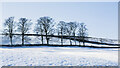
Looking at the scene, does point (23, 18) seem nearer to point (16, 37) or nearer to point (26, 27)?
point (26, 27)

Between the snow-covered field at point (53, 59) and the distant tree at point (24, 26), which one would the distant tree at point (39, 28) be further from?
the snow-covered field at point (53, 59)

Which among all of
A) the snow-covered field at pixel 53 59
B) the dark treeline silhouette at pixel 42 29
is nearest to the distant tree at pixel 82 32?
the dark treeline silhouette at pixel 42 29

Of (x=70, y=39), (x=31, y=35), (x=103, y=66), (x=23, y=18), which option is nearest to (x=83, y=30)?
(x=70, y=39)

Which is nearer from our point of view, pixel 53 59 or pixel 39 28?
pixel 53 59

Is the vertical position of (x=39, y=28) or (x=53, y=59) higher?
(x=39, y=28)

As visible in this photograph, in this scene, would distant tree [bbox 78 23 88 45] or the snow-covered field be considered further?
distant tree [bbox 78 23 88 45]

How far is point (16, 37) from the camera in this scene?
22312mm

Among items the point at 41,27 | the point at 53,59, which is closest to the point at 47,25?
the point at 41,27

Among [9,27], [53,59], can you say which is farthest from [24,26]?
[53,59]

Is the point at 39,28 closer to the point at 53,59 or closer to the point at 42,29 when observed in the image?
the point at 42,29

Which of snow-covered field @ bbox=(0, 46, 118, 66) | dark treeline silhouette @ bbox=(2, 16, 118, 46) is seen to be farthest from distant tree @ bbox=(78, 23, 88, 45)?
snow-covered field @ bbox=(0, 46, 118, 66)

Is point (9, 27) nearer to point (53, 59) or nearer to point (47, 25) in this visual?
point (47, 25)

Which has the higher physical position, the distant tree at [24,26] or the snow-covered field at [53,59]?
the distant tree at [24,26]

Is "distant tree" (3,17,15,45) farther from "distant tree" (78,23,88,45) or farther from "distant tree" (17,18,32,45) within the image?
"distant tree" (78,23,88,45)
